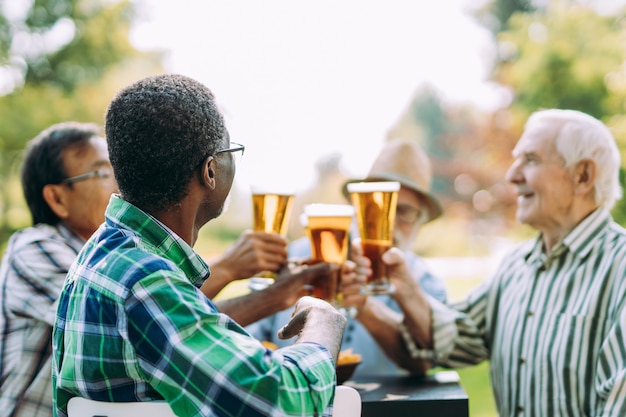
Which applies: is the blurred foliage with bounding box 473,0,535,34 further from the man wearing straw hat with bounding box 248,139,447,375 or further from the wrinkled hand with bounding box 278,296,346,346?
the wrinkled hand with bounding box 278,296,346,346

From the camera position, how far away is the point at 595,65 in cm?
1177

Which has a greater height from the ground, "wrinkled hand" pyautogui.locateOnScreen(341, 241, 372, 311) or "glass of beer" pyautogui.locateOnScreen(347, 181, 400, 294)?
"glass of beer" pyautogui.locateOnScreen(347, 181, 400, 294)

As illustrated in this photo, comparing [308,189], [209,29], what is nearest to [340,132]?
[308,189]

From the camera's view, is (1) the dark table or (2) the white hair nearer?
(1) the dark table

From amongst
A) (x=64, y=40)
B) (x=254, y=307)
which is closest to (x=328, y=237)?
(x=254, y=307)

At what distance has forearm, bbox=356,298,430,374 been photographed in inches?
112

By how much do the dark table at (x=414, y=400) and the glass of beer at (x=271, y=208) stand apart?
565mm

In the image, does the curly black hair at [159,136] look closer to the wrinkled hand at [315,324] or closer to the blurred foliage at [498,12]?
the wrinkled hand at [315,324]

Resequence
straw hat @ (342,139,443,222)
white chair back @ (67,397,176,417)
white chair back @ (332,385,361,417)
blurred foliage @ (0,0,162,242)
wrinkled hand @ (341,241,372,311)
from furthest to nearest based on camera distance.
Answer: blurred foliage @ (0,0,162,242) → straw hat @ (342,139,443,222) → wrinkled hand @ (341,241,372,311) → white chair back @ (332,385,361,417) → white chair back @ (67,397,176,417)

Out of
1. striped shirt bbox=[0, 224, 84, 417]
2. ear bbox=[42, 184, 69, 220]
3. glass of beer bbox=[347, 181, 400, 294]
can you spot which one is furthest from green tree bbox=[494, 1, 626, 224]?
striped shirt bbox=[0, 224, 84, 417]

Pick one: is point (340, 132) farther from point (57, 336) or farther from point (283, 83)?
point (57, 336)

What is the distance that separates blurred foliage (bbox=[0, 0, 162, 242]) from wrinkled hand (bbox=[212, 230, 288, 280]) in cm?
1074

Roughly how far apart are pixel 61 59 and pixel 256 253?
12419 millimetres

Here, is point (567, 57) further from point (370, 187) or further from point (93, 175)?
point (93, 175)
